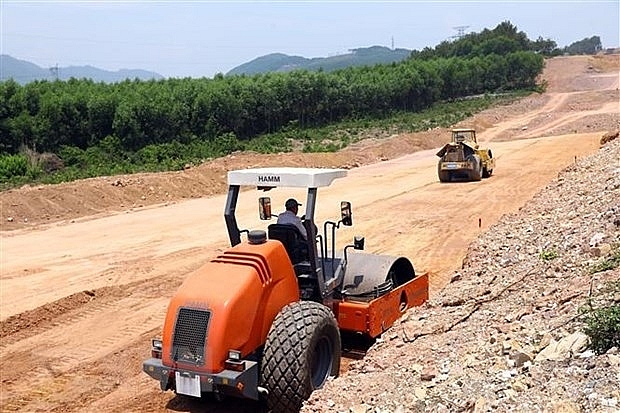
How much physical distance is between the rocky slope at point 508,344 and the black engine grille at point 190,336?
1.00 meters

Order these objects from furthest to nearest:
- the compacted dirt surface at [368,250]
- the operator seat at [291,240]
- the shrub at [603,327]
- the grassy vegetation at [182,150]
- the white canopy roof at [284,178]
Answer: the grassy vegetation at [182,150], the operator seat at [291,240], the white canopy roof at [284,178], the compacted dirt surface at [368,250], the shrub at [603,327]

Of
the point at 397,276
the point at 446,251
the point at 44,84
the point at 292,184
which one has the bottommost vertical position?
the point at 446,251

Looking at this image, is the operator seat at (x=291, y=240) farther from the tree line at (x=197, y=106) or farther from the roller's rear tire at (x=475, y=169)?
the tree line at (x=197, y=106)

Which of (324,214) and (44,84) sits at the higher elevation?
(44,84)

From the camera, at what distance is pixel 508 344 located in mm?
5633

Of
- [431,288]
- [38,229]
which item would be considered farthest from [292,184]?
[38,229]

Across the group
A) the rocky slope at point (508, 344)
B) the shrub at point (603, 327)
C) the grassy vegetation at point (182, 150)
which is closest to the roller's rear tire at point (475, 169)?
the grassy vegetation at point (182, 150)

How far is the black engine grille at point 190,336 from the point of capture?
234 inches

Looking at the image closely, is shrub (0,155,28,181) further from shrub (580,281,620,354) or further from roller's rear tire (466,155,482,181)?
shrub (580,281,620,354)

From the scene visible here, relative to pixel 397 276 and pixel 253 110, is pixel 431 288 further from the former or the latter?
pixel 253 110

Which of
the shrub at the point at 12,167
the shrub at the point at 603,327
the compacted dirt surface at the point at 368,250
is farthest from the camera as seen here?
the shrub at the point at 12,167

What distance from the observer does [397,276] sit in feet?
29.9

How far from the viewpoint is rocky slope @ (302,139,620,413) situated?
4.60 m

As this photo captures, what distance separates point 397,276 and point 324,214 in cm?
1002
